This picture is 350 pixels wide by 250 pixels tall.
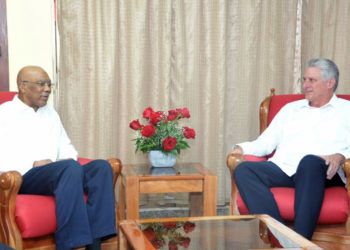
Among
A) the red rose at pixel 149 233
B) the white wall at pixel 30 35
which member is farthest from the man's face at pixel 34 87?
the red rose at pixel 149 233

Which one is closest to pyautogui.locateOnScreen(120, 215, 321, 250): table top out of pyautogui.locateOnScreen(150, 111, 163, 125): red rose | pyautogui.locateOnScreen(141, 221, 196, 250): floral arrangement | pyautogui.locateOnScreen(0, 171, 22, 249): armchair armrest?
pyautogui.locateOnScreen(141, 221, 196, 250): floral arrangement

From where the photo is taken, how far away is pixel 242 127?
3932mm

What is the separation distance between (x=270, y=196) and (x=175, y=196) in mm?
1335

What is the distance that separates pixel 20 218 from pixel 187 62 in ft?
6.17

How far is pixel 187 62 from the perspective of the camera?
378 centimetres

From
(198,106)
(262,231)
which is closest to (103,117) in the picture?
(198,106)

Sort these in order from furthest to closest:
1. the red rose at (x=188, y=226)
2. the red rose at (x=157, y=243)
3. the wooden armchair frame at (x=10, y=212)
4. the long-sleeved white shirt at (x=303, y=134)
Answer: the long-sleeved white shirt at (x=303, y=134)
the wooden armchair frame at (x=10, y=212)
the red rose at (x=188, y=226)
the red rose at (x=157, y=243)

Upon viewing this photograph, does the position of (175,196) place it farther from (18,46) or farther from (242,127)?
(18,46)

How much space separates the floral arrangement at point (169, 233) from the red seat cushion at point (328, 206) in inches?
24.9

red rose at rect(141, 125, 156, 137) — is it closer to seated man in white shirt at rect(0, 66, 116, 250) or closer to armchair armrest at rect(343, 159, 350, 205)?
seated man in white shirt at rect(0, 66, 116, 250)

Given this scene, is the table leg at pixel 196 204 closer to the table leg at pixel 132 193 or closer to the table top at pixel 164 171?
the table top at pixel 164 171

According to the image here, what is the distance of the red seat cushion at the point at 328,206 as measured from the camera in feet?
8.45

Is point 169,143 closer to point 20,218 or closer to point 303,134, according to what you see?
point 303,134

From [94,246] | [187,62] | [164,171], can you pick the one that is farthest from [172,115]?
[94,246]
